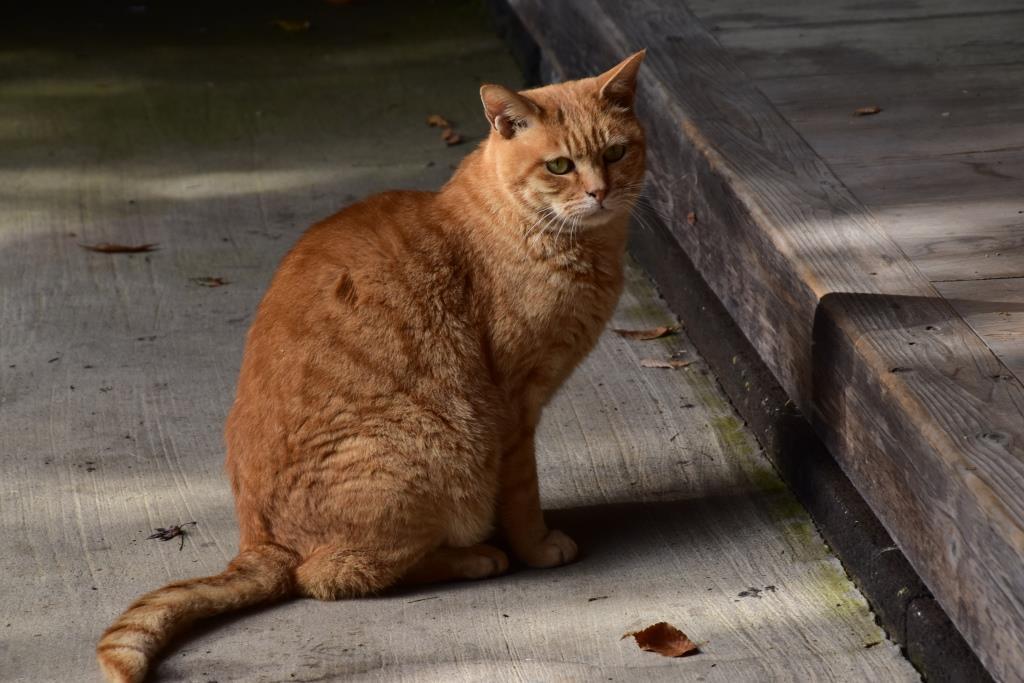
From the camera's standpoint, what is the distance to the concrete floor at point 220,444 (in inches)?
118

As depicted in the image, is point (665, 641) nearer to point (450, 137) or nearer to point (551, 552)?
point (551, 552)

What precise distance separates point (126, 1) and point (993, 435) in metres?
6.20

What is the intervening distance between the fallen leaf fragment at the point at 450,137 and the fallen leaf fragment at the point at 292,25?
1.67 metres

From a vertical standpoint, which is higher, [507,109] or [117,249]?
[507,109]

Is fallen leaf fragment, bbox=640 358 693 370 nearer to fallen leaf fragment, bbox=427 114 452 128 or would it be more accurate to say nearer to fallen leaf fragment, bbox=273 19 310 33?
fallen leaf fragment, bbox=427 114 452 128

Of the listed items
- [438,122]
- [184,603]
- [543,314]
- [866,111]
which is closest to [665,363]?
[866,111]

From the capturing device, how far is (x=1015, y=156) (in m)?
4.03

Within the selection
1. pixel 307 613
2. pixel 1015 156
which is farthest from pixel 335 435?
pixel 1015 156

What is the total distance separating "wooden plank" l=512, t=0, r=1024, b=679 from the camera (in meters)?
2.53

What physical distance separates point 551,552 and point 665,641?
43cm

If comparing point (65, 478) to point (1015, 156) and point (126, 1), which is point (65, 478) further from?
point (126, 1)

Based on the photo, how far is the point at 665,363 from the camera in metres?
4.27

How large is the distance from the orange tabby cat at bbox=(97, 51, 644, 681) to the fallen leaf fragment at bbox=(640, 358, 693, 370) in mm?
932

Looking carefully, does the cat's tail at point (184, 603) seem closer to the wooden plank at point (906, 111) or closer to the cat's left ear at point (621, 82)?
the cat's left ear at point (621, 82)
